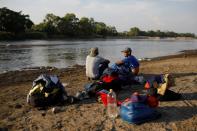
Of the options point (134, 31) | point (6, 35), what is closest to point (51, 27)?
point (6, 35)

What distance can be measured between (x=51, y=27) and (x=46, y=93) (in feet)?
319

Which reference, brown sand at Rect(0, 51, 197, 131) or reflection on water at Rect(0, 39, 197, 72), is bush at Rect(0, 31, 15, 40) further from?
brown sand at Rect(0, 51, 197, 131)

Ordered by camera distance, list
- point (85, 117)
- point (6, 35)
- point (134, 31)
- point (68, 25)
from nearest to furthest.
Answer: point (85, 117) < point (6, 35) < point (68, 25) < point (134, 31)

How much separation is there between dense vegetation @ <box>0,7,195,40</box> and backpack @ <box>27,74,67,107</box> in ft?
226

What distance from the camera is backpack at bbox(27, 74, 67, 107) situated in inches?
337

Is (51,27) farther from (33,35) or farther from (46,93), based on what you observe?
(46,93)

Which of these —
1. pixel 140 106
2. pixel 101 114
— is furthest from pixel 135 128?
pixel 101 114

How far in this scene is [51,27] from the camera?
341ft

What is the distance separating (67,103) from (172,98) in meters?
2.83

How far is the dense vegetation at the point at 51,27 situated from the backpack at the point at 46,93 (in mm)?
69003

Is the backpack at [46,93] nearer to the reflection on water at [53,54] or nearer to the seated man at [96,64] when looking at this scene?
the seated man at [96,64]

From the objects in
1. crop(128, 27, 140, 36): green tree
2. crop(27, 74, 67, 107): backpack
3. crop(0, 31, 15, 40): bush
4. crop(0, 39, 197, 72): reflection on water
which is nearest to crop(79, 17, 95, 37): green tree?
crop(0, 31, 15, 40): bush

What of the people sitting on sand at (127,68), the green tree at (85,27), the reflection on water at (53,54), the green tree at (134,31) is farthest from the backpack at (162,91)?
the green tree at (134,31)

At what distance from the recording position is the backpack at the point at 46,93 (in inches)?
337
